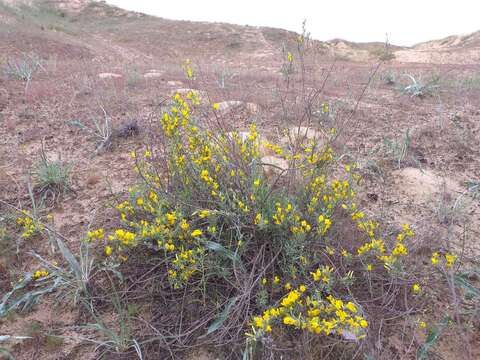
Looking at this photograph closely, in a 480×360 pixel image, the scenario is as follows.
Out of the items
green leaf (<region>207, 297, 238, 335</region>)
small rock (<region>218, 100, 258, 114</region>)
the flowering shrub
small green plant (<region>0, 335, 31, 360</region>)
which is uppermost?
small rock (<region>218, 100, 258, 114</region>)

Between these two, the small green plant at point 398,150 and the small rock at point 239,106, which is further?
the small rock at point 239,106

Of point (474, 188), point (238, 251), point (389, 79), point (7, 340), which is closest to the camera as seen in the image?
point (7, 340)

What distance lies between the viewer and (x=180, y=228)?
1.79 metres

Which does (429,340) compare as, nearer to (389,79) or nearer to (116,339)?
(116,339)

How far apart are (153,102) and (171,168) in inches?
118

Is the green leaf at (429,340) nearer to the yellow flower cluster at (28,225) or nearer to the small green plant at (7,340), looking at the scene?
the small green plant at (7,340)

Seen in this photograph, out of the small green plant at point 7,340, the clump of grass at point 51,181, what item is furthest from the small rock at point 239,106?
the small green plant at point 7,340

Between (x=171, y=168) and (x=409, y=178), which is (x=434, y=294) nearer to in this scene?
(x=409, y=178)

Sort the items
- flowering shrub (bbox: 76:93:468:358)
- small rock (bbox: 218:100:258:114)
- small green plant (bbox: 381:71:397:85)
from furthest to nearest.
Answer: small green plant (bbox: 381:71:397:85)
small rock (bbox: 218:100:258:114)
flowering shrub (bbox: 76:93:468:358)

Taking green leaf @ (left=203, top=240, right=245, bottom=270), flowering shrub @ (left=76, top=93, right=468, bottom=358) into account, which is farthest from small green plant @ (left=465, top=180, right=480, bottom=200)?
green leaf @ (left=203, top=240, right=245, bottom=270)

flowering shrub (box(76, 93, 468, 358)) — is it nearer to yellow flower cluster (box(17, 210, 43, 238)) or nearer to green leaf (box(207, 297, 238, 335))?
green leaf (box(207, 297, 238, 335))

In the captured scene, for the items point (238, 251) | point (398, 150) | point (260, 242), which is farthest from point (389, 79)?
point (238, 251)

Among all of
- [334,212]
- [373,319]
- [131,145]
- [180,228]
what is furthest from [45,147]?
[373,319]

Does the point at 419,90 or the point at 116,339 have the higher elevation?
the point at 419,90
